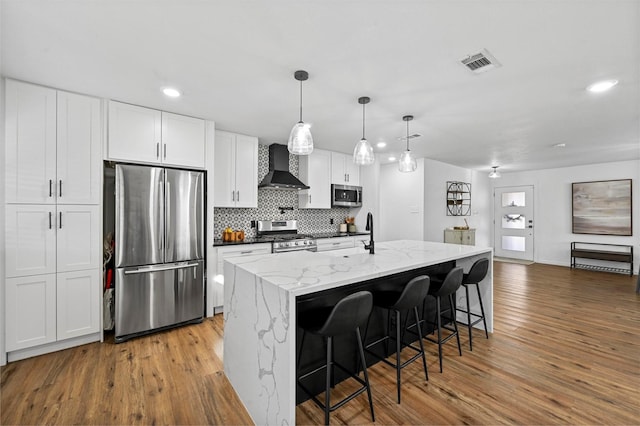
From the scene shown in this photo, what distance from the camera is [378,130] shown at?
3.89m

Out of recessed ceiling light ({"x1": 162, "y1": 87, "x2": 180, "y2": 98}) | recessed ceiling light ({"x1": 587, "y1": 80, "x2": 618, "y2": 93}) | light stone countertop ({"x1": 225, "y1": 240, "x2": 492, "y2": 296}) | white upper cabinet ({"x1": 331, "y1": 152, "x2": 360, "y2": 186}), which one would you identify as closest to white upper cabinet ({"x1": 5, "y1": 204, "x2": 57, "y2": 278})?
recessed ceiling light ({"x1": 162, "y1": 87, "x2": 180, "y2": 98})

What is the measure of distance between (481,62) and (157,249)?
345 centimetres

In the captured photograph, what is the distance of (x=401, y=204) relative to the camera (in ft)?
20.5

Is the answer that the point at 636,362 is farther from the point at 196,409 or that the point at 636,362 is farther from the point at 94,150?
the point at 94,150

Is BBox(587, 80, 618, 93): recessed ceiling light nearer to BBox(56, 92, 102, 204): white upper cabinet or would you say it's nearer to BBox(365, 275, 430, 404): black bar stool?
BBox(365, 275, 430, 404): black bar stool

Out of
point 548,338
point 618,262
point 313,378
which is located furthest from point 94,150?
point 618,262

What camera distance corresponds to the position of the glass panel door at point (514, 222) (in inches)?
295

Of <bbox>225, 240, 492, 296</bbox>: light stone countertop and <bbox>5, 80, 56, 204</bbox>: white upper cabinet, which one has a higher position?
<bbox>5, 80, 56, 204</bbox>: white upper cabinet

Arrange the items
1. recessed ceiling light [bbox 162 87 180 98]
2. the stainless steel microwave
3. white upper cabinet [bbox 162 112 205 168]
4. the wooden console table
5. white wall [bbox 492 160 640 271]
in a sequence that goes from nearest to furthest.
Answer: recessed ceiling light [bbox 162 87 180 98]
white upper cabinet [bbox 162 112 205 168]
the stainless steel microwave
the wooden console table
white wall [bbox 492 160 640 271]

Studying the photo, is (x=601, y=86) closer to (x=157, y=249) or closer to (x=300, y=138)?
(x=300, y=138)

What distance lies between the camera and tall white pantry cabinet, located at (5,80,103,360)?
244 centimetres

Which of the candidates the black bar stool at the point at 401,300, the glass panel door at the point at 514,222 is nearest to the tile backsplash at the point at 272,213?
the black bar stool at the point at 401,300

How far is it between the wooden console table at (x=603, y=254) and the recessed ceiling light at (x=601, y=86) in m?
5.17

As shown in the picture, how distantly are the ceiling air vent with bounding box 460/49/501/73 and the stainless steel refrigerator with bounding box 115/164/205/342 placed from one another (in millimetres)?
2907
